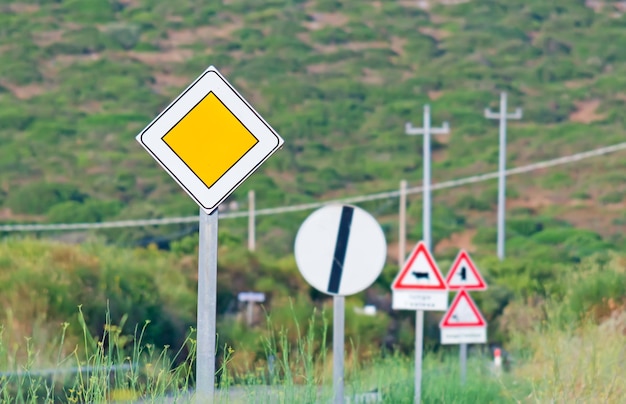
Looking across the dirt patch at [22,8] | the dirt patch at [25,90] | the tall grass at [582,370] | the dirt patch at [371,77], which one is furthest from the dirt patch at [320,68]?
the tall grass at [582,370]

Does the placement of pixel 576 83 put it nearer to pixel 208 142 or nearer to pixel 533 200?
pixel 533 200

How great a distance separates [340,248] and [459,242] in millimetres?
59725

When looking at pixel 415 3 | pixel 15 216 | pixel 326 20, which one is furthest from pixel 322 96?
pixel 15 216

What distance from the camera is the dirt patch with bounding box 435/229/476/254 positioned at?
219 feet

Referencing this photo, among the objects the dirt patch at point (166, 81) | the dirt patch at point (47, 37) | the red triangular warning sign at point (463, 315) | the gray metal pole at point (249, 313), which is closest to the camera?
the red triangular warning sign at point (463, 315)

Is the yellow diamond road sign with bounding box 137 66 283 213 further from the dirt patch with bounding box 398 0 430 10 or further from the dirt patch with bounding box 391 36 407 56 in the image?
the dirt patch with bounding box 398 0 430 10

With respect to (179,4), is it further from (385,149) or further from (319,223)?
(319,223)

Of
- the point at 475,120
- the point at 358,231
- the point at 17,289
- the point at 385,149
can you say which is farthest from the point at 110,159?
the point at 358,231

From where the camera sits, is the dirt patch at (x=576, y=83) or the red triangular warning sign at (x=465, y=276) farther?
the dirt patch at (x=576, y=83)

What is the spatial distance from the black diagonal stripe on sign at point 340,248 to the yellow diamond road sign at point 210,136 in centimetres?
285

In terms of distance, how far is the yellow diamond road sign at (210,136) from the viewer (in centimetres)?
730

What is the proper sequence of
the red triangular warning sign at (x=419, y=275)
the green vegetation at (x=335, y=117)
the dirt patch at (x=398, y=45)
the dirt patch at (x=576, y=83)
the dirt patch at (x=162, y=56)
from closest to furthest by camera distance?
the red triangular warning sign at (x=419, y=275) → the green vegetation at (x=335, y=117) → the dirt patch at (x=576, y=83) → the dirt patch at (x=162, y=56) → the dirt patch at (x=398, y=45)

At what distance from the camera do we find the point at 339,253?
10.2 m

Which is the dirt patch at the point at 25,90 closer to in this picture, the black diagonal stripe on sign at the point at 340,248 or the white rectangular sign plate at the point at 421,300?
the white rectangular sign plate at the point at 421,300
